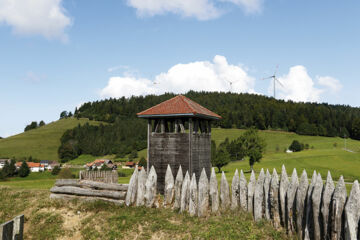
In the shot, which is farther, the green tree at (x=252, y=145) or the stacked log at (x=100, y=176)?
the green tree at (x=252, y=145)

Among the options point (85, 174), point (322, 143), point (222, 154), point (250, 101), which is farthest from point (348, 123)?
point (85, 174)

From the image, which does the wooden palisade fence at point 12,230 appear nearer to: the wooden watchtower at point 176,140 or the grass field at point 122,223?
the grass field at point 122,223

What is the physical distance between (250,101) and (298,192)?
483ft

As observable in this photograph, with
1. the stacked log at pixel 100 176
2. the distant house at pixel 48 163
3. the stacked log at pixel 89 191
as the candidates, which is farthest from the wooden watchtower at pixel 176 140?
the distant house at pixel 48 163

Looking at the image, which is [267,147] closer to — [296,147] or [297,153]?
[296,147]

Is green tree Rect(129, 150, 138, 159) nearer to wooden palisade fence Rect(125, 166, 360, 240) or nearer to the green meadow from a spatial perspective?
the green meadow

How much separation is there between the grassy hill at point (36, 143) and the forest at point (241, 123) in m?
6.67

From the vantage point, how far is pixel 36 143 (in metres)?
134

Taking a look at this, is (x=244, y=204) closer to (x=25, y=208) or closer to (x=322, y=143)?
(x=25, y=208)

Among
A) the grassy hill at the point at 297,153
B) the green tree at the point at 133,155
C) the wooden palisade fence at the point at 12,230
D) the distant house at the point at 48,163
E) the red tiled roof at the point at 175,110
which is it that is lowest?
the distant house at the point at 48,163

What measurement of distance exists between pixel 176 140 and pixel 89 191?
511cm

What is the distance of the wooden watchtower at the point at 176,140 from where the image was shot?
49.4 ft

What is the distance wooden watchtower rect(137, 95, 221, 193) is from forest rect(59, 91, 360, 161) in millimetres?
100409

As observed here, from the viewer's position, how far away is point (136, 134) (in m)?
133
